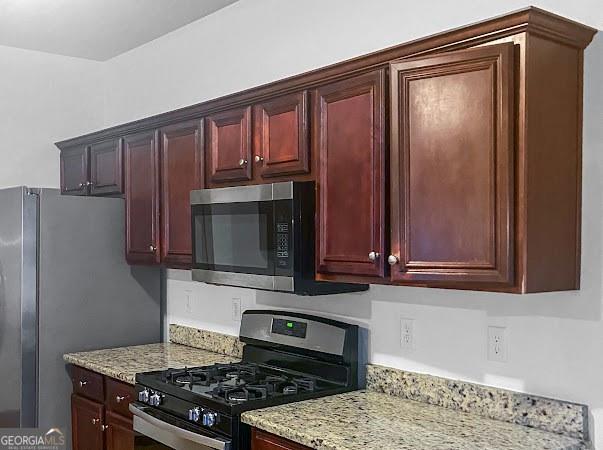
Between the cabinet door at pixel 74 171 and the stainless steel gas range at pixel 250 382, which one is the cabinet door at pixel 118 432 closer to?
the stainless steel gas range at pixel 250 382

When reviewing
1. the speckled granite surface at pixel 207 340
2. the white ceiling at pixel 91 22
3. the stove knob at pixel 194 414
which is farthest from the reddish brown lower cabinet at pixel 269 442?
the white ceiling at pixel 91 22

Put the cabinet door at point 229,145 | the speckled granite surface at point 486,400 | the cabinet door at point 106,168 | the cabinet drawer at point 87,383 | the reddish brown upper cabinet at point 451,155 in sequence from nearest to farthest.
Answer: the reddish brown upper cabinet at point 451,155, the speckled granite surface at point 486,400, the cabinet door at point 229,145, the cabinet drawer at point 87,383, the cabinet door at point 106,168

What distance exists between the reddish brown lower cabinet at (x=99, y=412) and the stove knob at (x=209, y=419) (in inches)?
28.3

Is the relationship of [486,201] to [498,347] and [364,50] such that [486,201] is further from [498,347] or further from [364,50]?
[364,50]

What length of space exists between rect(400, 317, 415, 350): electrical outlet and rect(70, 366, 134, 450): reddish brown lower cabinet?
129 centimetres

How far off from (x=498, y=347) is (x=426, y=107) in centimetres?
84

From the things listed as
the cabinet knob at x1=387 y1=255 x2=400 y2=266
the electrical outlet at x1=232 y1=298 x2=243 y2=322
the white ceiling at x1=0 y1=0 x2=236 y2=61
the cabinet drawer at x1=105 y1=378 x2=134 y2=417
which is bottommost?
the cabinet drawer at x1=105 y1=378 x2=134 y2=417

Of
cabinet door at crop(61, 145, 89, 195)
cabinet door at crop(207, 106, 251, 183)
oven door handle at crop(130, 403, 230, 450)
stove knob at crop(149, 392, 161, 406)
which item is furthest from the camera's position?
cabinet door at crop(61, 145, 89, 195)

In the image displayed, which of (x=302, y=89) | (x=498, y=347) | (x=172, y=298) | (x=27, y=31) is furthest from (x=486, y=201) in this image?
(x=27, y=31)

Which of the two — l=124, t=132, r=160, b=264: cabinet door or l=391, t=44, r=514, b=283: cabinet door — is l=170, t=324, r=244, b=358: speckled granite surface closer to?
l=124, t=132, r=160, b=264: cabinet door

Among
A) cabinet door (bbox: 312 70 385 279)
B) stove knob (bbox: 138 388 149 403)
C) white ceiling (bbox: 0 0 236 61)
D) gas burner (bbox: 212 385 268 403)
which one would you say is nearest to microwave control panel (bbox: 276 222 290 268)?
cabinet door (bbox: 312 70 385 279)

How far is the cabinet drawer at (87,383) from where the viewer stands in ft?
11.1

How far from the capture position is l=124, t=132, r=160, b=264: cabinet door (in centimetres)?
352

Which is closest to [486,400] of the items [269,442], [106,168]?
[269,442]
